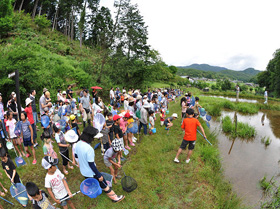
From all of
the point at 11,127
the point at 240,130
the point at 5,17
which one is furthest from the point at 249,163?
the point at 5,17

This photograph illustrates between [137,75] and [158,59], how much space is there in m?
3.80

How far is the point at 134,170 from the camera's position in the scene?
4957 millimetres

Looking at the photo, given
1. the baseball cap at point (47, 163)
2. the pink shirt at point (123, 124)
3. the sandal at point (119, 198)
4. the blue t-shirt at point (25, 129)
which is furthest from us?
the pink shirt at point (123, 124)

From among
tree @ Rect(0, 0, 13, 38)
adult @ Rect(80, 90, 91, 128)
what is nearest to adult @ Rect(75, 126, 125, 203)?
adult @ Rect(80, 90, 91, 128)

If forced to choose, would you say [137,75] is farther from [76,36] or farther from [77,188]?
[76,36]

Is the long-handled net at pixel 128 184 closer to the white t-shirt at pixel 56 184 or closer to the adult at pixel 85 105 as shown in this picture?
the white t-shirt at pixel 56 184

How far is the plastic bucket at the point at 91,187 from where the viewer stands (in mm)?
3104

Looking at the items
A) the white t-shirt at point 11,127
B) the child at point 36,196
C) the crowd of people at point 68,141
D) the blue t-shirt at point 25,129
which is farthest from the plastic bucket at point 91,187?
the white t-shirt at point 11,127

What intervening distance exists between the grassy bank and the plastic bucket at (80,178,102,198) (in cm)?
81

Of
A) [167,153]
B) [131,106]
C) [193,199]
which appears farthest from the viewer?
[131,106]

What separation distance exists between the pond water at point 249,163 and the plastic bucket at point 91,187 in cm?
400

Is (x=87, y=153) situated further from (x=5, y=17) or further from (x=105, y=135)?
(x=5, y=17)

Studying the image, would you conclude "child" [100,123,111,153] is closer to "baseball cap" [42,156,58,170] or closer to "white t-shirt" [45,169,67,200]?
"white t-shirt" [45,169,67,200]

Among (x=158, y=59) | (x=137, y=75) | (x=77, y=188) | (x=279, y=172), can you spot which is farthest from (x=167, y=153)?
(x=158, y=59)
